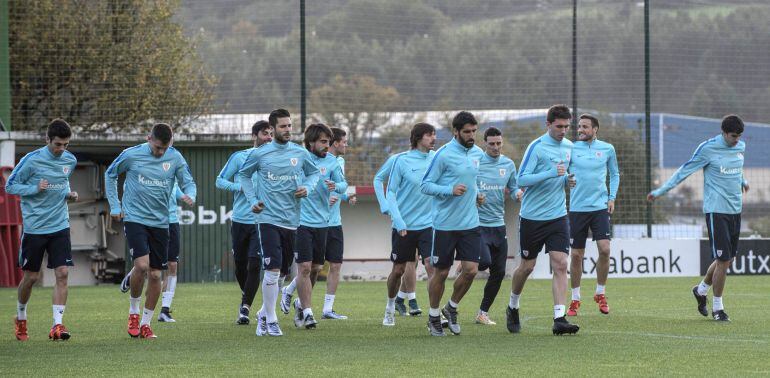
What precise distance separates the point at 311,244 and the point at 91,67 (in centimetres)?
2340

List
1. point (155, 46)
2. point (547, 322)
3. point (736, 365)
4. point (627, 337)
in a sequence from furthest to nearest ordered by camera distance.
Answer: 1. point (155, 46)
2. point (547, 322)
3. point (627, 337)
4. point (736, 365)

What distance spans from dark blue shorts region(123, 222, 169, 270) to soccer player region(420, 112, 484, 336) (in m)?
2.73

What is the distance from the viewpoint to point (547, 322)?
14484 millimetres

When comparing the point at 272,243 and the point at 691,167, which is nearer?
the point at 272,243

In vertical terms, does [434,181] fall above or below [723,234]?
above

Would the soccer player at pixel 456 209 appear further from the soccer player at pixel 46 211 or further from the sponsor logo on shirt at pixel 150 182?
the soccer player at pixel 46 211

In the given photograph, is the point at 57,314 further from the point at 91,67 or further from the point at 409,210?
the point at 91,67

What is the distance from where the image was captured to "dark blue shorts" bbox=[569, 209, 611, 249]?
16.4 metres

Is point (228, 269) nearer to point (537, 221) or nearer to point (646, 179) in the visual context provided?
point (646, 179)

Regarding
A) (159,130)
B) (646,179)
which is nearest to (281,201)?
(159,130)


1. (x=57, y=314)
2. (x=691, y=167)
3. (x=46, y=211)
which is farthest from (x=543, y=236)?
(x=46, y=211)

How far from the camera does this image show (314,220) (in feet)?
48.4

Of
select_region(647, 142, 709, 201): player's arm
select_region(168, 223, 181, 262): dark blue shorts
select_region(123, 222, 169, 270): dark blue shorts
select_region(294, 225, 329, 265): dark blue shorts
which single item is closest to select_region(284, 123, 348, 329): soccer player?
select_region(294, 225, 329, 265): dark blue shorts

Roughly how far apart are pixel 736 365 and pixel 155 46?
32956mm
